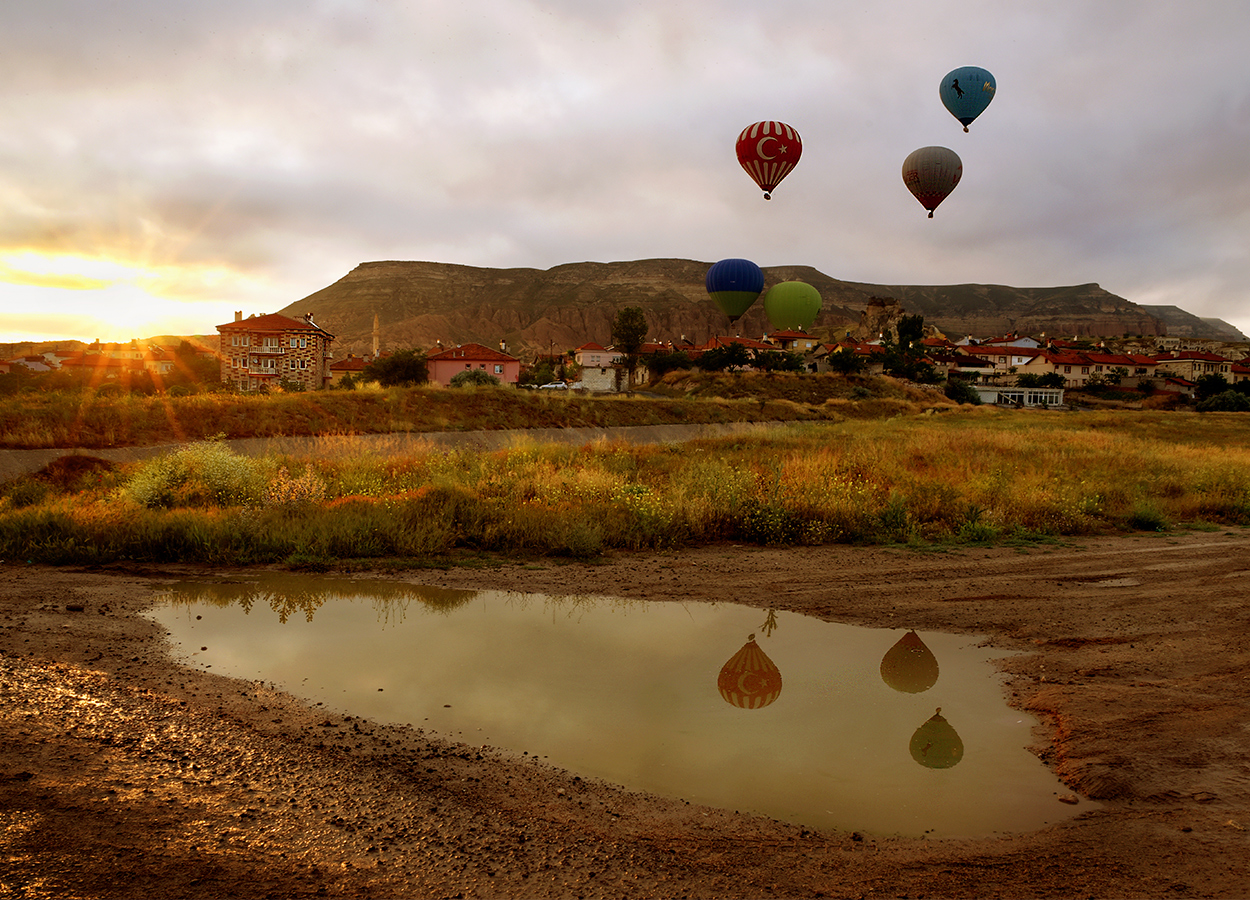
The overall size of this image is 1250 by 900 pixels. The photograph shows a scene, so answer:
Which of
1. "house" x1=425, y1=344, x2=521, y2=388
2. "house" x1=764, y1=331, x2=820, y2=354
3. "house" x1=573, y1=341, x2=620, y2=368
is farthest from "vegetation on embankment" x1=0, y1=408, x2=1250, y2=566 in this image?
"house" x1=764, y1=331, x2=820, y2=354

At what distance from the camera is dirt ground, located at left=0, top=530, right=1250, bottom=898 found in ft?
11.0

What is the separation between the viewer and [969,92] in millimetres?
28688

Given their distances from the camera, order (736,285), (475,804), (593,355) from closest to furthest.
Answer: (475,804)
(736,285)
(593,355)

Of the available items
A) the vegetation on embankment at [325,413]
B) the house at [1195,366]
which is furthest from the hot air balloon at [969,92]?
the house at [1195,366]

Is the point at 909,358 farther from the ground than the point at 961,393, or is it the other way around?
the point at 909,358

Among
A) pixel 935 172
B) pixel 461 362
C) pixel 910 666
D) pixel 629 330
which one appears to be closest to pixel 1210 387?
pixel 629 330

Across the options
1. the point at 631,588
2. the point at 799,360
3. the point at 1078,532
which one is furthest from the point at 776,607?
the point at 799,360

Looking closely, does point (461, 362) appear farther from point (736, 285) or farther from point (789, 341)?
point (789, 341)

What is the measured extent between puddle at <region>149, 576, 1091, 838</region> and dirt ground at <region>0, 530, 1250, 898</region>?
24cm

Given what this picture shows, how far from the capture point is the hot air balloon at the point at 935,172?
99.2 feet

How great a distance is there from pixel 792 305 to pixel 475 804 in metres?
38.9

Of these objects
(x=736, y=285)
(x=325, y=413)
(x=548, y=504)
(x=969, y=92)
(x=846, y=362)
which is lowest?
(x=548, y=504)

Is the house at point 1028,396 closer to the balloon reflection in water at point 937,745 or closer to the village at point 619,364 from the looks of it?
the village at point 619,364

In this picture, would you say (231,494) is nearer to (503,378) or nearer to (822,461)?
(822,461)
